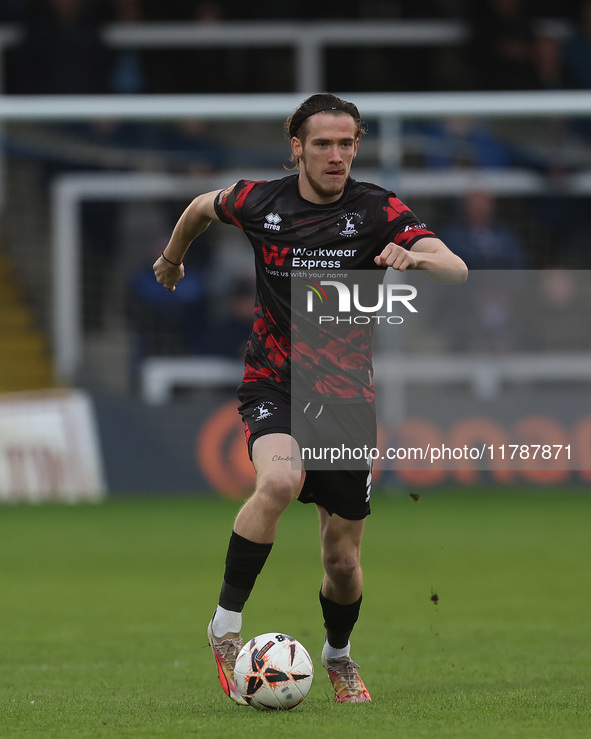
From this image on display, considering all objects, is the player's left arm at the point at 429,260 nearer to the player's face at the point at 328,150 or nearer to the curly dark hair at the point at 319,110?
the player's face at the point at 328,150

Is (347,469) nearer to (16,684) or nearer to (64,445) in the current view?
(16,684)

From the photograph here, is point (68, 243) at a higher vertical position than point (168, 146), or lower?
lower

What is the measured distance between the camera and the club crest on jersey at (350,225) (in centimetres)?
509

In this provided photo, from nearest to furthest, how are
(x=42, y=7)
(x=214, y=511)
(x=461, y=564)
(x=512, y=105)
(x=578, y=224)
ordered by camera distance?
1. (x=461, y=564)
2. (x=214, y=511)
3. (x=512, y=105)
4. (x=578, y=224)
5. (x=42, y=7)

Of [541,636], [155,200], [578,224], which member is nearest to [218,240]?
[155,200]

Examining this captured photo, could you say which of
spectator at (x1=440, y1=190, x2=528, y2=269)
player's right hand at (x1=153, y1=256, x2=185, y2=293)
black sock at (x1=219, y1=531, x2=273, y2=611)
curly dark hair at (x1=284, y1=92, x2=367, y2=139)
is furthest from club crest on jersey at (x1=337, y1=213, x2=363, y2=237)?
spectator at (x1=440, y1=190, x2=528, y2=269)

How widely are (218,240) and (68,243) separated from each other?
158 centimetres

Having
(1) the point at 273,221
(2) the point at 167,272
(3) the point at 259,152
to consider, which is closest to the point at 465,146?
(3) the point at 259,152

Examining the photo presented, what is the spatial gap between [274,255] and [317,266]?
0.59ft

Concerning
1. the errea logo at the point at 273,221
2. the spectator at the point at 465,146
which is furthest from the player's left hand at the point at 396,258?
the spectator at the point at 465,146

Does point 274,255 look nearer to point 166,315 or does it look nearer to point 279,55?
point 166,315

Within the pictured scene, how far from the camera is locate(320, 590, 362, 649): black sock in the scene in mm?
5266

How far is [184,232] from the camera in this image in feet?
18.2

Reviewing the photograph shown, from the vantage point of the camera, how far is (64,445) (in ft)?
42.6
